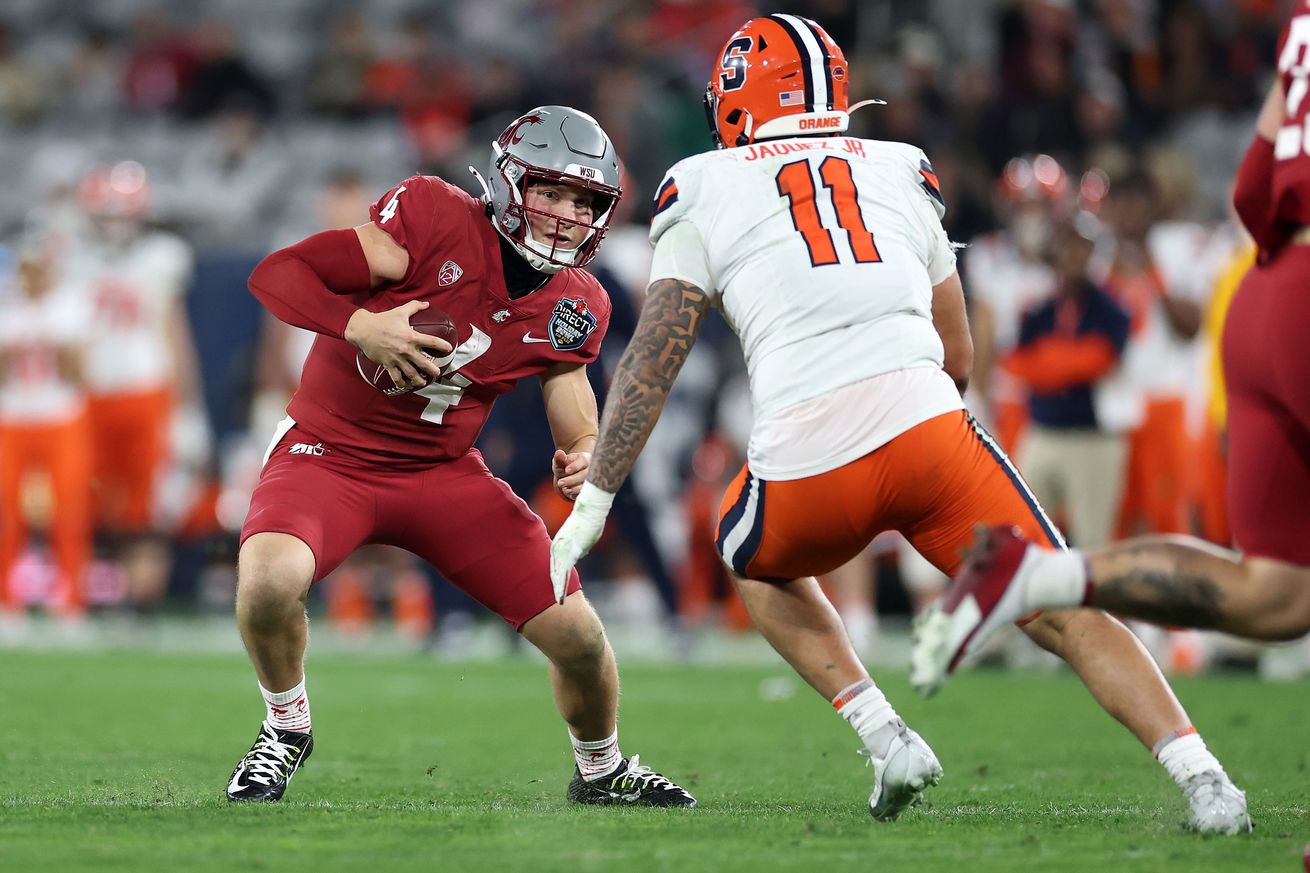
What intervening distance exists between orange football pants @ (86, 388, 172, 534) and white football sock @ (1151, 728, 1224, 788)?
8549 mm

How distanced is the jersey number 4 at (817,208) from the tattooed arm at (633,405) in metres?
0.30

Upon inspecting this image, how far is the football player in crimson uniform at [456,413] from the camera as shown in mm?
4625

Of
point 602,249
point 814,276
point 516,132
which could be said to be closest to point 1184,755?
point 814,276

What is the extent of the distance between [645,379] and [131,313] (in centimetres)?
792

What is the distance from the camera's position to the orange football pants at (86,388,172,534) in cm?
1152

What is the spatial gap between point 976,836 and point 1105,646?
1.68ft

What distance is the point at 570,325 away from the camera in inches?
192

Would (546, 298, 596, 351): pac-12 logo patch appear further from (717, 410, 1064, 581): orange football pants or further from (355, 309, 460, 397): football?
(717, 410, 1064, 581): orange football pants

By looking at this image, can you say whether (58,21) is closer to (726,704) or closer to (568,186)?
(726,704)

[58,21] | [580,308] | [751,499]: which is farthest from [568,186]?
[58,21]

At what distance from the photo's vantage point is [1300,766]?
18.2 ft

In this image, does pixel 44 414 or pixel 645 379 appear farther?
pixel 44 414

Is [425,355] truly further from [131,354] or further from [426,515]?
[131,354]

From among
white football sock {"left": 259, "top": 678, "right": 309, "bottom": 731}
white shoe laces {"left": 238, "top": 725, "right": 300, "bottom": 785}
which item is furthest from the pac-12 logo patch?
white shoe laces {"left": 238, "top": 725, "right": 300, "bottom": 785}
